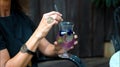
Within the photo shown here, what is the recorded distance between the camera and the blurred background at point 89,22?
4.82 m

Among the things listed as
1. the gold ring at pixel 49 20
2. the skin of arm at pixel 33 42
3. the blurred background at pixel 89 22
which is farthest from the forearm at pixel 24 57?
the blurred background at pixel 89 22

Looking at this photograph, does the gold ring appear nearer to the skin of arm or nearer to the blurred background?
the skin of arm

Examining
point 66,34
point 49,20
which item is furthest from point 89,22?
point 49,20

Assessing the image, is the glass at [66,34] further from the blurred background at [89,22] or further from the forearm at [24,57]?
the blurred background at [89,22]

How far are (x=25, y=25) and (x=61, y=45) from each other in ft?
1.09

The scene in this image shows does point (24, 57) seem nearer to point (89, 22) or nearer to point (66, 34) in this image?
point (66, 34)

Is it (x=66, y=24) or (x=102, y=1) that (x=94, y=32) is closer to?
(x=102, y=1)

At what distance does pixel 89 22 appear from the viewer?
498 cm

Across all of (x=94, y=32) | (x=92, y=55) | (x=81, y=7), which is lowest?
(x=92, y=55)

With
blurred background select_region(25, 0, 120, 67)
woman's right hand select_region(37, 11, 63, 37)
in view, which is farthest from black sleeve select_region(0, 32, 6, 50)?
blurred background select_region(25, 0, 120, 67)

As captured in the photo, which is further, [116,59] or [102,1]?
[102,1]

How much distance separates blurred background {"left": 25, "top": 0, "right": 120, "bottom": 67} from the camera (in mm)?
4824

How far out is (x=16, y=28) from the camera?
2426 millimetres

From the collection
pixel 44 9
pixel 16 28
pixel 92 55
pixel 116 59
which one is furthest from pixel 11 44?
pixel 92 55
